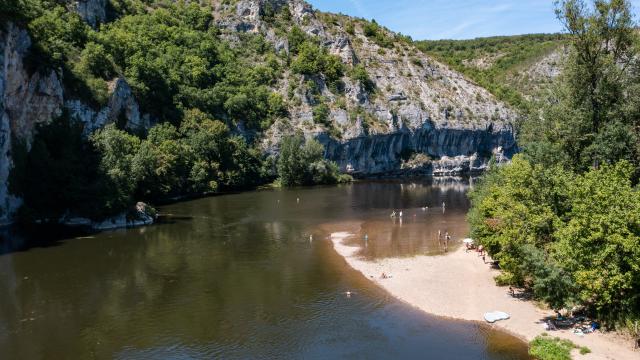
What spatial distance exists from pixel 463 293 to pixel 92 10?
104702mm

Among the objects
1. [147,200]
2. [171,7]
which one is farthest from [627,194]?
[171,7]

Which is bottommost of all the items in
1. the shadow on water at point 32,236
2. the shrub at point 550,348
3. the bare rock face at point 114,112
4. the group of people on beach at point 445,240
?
the shrub at point 550,348

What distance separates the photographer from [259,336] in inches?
1310

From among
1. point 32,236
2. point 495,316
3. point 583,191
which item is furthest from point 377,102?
point 583,191

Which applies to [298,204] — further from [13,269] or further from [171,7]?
[171,7]

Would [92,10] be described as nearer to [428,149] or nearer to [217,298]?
[428,149]

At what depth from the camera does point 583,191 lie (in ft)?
104

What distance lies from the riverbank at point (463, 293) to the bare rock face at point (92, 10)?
85.0 metres

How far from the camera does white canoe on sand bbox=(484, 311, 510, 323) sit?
3469cm

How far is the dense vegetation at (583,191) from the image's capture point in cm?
2939

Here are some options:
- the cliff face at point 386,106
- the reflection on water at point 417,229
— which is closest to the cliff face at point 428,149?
the cliff face at point 386,106

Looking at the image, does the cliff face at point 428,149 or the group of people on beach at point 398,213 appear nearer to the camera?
the group of people on beach at point 398,213

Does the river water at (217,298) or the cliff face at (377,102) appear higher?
the cliff face at (377,102)

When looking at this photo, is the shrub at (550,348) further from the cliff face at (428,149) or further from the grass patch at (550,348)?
the cliff face at (428,149)
